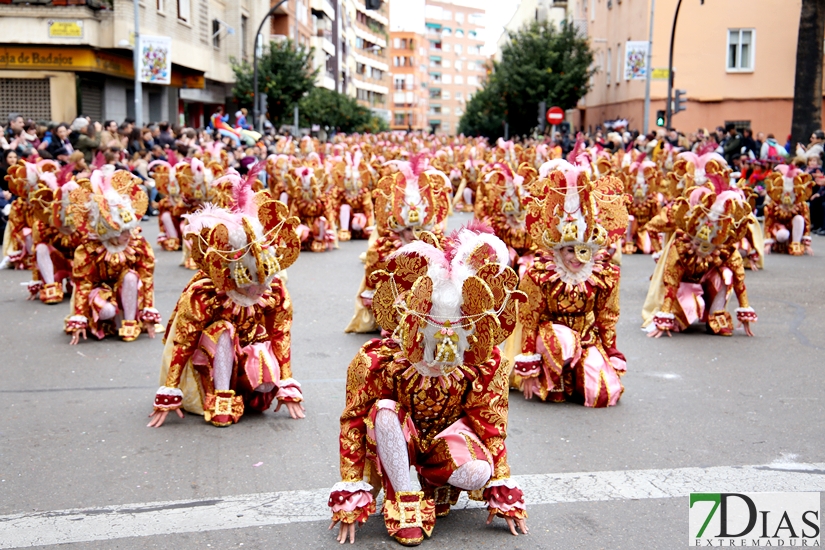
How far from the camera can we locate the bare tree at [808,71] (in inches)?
886

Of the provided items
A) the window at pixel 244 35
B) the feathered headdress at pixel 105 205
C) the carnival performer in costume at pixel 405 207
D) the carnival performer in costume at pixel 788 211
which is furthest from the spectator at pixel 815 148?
the window at pixel 244 35

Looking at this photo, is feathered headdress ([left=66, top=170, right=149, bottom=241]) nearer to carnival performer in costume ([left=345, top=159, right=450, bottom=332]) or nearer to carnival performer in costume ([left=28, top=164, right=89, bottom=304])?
carnival performer in costume ([left=28, top=164, right=89, bottom=304])

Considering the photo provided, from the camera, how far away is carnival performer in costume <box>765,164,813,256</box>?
16.0m

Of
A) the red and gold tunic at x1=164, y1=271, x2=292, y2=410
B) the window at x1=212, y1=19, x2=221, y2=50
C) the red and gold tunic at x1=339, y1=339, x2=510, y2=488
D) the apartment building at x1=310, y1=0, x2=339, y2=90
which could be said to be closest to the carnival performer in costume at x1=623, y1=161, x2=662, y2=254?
the red and gold tunic at x1=164, y1=271, x2=292, y2=410

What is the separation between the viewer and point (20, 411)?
271 inches

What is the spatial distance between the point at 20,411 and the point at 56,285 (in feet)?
15.5

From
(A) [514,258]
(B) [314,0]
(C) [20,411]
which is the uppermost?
(B) [314,0]

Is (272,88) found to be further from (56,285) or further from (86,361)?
(86,361)

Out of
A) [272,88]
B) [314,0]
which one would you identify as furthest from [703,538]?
[314,0]

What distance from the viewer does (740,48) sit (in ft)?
115

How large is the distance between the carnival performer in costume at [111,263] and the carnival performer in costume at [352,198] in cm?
954

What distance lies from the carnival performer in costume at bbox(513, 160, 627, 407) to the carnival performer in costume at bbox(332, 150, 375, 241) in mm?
11735

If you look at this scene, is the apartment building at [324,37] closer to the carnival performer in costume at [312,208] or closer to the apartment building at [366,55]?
the apartment building at [366,55]

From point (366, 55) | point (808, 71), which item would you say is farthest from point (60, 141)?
point (366, 55)
